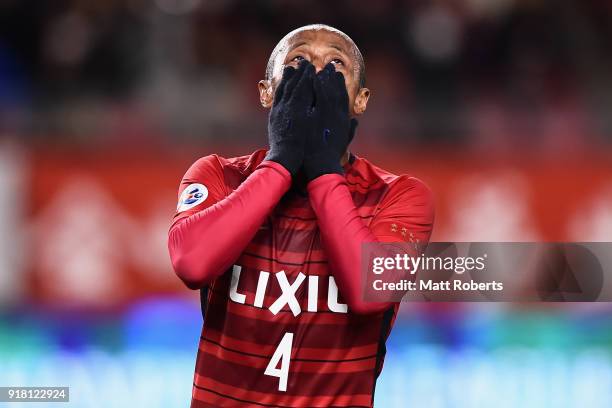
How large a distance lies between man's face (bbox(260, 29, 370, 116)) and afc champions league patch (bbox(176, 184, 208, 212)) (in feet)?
1.36

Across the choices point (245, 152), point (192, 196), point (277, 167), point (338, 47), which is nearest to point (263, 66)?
point (245, 152)

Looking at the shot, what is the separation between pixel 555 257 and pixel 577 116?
13.4 feet

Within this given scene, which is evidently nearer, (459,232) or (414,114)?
(459,232)

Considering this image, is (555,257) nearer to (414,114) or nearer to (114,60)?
(414,114)

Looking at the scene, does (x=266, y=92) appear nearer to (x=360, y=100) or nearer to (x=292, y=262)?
(x=360, y=100)

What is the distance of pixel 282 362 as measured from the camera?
9.47 ft

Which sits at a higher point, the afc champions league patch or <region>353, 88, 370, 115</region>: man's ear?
<region>353, 88, 370, 115</region>: man's ear

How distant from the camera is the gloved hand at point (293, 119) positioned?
2930 millimetres

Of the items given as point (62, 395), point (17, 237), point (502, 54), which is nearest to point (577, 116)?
point (502, 54)

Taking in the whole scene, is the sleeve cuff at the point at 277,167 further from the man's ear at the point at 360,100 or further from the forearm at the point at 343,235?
the man's ear at the point at 360,100

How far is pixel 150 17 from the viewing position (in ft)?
27.5

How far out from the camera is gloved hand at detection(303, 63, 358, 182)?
2.94 metres

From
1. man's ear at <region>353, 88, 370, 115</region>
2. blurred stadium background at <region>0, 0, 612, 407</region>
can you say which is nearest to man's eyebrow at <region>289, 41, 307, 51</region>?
man's ear at <region>353, 88, 370, 115</region>

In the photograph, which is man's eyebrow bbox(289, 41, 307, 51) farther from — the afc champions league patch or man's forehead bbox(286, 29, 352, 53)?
the afc champions league patch
